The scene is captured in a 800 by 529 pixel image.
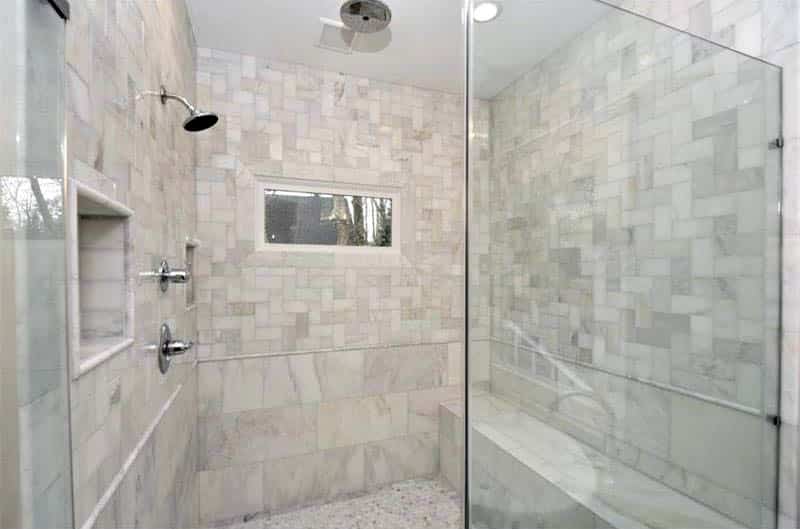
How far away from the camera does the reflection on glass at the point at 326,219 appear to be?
90.1 inches

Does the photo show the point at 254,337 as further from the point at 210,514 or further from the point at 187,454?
the point at 210,514

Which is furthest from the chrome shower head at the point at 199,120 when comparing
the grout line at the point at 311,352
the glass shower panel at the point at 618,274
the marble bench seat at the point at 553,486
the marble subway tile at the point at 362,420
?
the marble subway tile at the point at 362,420

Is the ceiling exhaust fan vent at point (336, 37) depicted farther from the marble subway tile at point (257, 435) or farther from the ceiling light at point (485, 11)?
the marble subway tile at point (257, 435)

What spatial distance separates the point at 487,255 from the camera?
1.56m

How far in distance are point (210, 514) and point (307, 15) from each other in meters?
2.68

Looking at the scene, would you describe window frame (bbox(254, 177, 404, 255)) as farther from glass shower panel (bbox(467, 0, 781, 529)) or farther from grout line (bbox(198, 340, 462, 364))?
glass shower panel (bbox(467, 0, 781, 529))

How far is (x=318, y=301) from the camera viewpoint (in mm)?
2312

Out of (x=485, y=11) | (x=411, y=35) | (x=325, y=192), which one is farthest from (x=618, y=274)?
(x=325, y=192)

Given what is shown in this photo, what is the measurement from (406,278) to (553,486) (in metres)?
1.40

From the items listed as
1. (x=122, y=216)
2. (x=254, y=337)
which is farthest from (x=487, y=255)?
(x=254, y=337)

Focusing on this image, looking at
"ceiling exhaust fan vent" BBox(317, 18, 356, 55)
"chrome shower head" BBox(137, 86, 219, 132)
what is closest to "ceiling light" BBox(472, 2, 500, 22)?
"ceiling exhaust fan vent" BBox(317, 18, 356, 55)

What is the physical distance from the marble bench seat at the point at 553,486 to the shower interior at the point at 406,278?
0.03 feet

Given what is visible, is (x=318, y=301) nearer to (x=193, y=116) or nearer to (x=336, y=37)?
(x=193, y=116)

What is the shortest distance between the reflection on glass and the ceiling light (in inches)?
49.6
